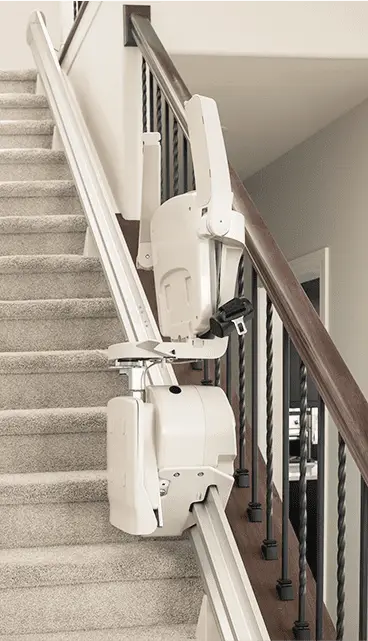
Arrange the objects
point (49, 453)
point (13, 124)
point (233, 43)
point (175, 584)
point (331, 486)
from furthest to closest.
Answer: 1. point (331, 486)
2. point (13, 124)
3. point (233, 43)
4. point (49, 453)
5. point (175, 584)

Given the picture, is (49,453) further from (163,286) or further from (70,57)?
(70,57)

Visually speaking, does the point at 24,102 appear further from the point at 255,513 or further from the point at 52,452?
the point at 255,513

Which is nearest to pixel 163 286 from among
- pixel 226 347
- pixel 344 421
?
pixel 226 347

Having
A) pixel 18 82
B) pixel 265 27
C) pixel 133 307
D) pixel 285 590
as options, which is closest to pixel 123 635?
pixel 285 590

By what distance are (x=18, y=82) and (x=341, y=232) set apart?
1.97 metres

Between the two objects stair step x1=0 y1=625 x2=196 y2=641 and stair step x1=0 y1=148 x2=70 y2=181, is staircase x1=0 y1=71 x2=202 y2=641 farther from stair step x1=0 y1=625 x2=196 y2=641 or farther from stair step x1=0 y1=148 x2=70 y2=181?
stair step x1=0 y1=148 x2=70 y2=181

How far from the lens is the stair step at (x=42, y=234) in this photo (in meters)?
3.83

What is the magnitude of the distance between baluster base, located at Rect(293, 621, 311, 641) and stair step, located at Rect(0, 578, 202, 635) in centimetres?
32

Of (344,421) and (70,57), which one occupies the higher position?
(70,57)

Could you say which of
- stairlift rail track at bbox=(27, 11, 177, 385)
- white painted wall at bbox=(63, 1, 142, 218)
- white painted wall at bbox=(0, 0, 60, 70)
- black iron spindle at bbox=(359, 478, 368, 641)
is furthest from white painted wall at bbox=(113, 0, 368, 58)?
white painted wall at bbox=(0, 0, 60, 70)

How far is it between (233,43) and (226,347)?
1.93 metres

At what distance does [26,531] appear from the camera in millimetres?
2680

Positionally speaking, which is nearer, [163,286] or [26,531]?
[163,286]

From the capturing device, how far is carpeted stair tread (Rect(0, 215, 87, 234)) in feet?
12.5
